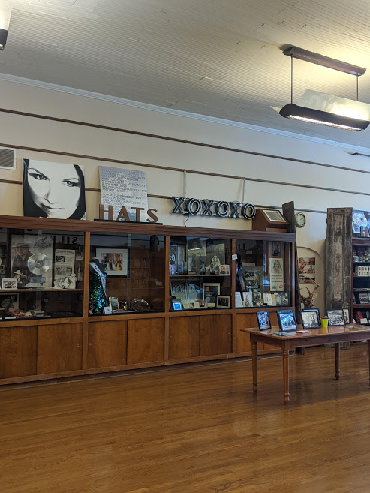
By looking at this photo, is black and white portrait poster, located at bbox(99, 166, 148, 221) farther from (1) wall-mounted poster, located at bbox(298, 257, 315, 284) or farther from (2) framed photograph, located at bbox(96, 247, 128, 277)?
(1) wall-mounted poster, located at bbox(298, 257, 315, 284)

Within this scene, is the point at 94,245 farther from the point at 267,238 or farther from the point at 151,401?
the point at 267,238

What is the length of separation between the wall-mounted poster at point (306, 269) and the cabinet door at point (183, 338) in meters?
2.77

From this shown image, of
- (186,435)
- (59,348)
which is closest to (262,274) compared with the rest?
(59,348)

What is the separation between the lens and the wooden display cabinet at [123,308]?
5688mm

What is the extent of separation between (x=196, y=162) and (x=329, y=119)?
252 cm

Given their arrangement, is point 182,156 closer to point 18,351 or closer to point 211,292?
point 211,292

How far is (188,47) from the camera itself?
538 cm

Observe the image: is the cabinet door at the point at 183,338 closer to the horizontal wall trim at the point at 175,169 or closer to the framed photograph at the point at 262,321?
the framed photograph at the point at 262,321

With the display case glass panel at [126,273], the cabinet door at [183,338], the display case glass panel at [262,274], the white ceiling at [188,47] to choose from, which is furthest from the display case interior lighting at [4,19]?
the display case glass panel at [262,274]

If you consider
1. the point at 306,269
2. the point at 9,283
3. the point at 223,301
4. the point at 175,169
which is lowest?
the point at 223,301

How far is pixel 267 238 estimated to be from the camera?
754cm

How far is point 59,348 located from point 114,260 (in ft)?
4.49

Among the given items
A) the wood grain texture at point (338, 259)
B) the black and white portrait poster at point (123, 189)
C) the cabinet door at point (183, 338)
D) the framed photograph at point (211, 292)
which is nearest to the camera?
the cabinet door at point (183, 338)

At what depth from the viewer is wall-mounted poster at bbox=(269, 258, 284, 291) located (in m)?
7.67
